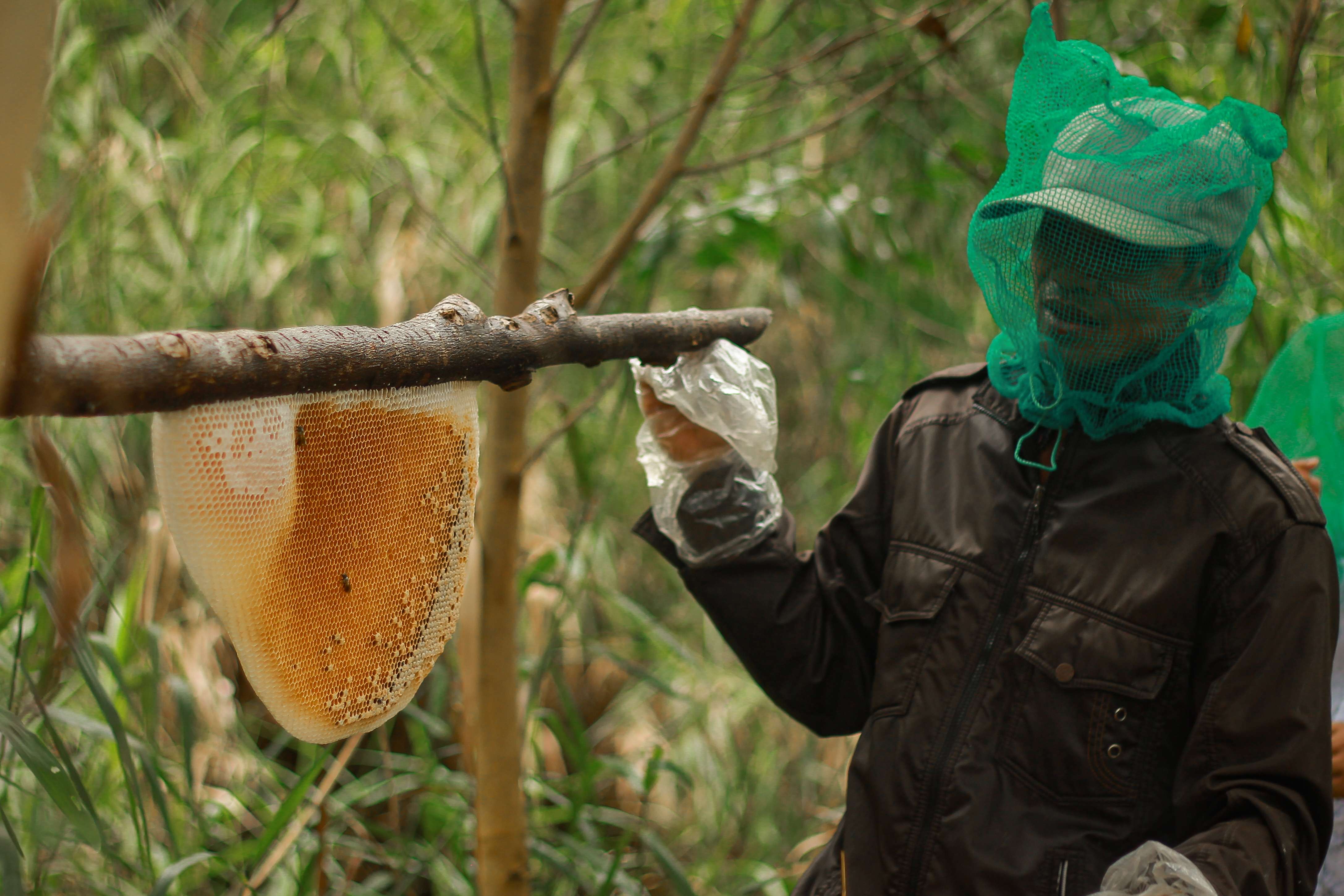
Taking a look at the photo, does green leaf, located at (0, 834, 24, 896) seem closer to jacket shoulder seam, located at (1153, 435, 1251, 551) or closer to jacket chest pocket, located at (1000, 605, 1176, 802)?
jacket chest pocket, located at (1000, 605, 1176, 802)

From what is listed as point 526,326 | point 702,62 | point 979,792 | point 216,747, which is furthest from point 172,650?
point 702,62

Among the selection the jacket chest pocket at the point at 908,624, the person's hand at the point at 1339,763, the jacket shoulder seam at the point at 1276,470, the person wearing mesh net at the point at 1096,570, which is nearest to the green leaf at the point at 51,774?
the person wearing mesh net at the point at 1096,570

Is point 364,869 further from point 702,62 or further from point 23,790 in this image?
point 702,62

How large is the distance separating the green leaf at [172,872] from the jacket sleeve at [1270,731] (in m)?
1.08

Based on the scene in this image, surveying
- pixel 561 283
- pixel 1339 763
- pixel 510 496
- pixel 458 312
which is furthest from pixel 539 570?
pixel 1339 763

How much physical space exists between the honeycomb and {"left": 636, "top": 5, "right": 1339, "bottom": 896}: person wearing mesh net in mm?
417

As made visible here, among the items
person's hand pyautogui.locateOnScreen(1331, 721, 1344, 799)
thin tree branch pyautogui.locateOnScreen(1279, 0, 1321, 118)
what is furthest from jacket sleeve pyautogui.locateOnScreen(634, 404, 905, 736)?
thin tree branch pyautogui.locateOnScreen(1279, 0, 1321, 118)

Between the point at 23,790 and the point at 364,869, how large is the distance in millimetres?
1022

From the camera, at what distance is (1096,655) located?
0.99 metres

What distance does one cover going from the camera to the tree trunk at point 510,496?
1.21 m

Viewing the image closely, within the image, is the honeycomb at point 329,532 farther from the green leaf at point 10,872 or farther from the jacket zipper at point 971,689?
the jacket zipper at point 971,689

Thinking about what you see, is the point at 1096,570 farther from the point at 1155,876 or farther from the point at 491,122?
the point at 491,122

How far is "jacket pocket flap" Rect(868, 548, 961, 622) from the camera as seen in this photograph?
1.08 metres

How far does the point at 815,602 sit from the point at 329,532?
0.65 m
